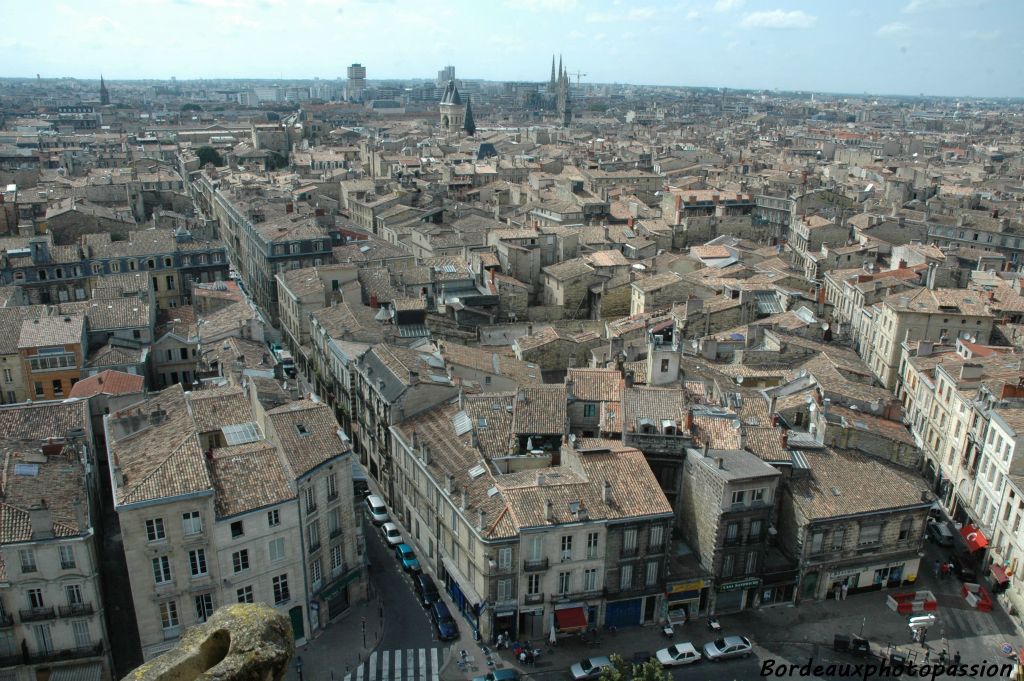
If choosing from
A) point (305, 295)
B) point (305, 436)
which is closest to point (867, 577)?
point (305, 436)

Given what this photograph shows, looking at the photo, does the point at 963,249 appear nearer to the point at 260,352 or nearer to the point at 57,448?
the point at 260,352

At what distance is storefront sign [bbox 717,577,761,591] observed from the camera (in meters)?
45.7

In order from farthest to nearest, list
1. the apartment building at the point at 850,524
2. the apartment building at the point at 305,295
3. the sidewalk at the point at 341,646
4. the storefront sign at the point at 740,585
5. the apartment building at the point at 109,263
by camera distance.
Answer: the apartment building at the point at 109,263
the apartment building at the point at 305,295
the apartment building at the point at 850,524
the storefront sign at the point at 740,585
the sidewalk at the point at 341,646

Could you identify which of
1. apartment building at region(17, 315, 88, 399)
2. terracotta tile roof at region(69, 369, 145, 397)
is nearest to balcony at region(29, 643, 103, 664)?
terracotta tile roof at region(69, 369, 145, 397)

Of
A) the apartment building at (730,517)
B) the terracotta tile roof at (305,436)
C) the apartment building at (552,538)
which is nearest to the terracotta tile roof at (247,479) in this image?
the terracotta tile roof at (305,436)


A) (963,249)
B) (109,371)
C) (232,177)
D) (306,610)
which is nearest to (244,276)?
(232,177)

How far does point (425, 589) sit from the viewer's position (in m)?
47.3

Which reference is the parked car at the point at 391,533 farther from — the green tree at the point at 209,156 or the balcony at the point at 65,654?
the green tree at the point at 209,156

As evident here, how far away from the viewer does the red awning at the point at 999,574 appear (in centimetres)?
4859

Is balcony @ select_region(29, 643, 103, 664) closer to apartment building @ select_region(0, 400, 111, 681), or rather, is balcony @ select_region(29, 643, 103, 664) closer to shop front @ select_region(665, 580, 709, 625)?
apartment building @ select_region(0, 400, 111, 681)

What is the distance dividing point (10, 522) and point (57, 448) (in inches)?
332

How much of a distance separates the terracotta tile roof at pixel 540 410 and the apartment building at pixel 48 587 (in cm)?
2394

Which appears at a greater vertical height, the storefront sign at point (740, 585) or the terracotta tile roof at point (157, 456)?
the terracotta tile roof at point (157, 456)

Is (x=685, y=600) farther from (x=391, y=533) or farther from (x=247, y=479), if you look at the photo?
(x=247, y=479)
